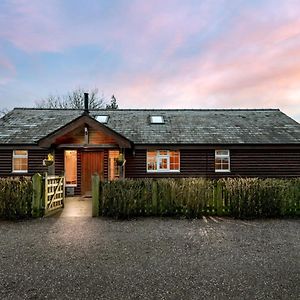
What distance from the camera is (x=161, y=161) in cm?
1742

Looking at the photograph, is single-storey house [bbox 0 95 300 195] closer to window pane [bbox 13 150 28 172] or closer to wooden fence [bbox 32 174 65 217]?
window pane [bbox 13 150 28 172]

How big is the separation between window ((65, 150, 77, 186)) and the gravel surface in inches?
322

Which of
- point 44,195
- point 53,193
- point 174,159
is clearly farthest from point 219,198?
point 174,159

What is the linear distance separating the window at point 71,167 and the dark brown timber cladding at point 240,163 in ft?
10.4

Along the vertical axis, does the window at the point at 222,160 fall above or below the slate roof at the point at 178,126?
below

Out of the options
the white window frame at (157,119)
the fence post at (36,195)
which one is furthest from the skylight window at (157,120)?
the fence post at (36,195)

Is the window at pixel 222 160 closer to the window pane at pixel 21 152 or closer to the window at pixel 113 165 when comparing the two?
the window at pixel 113 165

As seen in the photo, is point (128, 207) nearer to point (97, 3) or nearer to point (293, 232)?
point (293, 232)

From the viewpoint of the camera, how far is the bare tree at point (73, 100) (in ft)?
153

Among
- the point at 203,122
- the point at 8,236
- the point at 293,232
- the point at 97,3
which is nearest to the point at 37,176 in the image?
the point at 8,236

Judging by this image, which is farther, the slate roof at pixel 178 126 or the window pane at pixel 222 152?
the window pane at pixel 222 152

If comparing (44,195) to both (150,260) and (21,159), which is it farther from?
(21,159)

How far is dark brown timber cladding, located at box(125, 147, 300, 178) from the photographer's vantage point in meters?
17.3

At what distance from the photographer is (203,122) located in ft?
66.3
